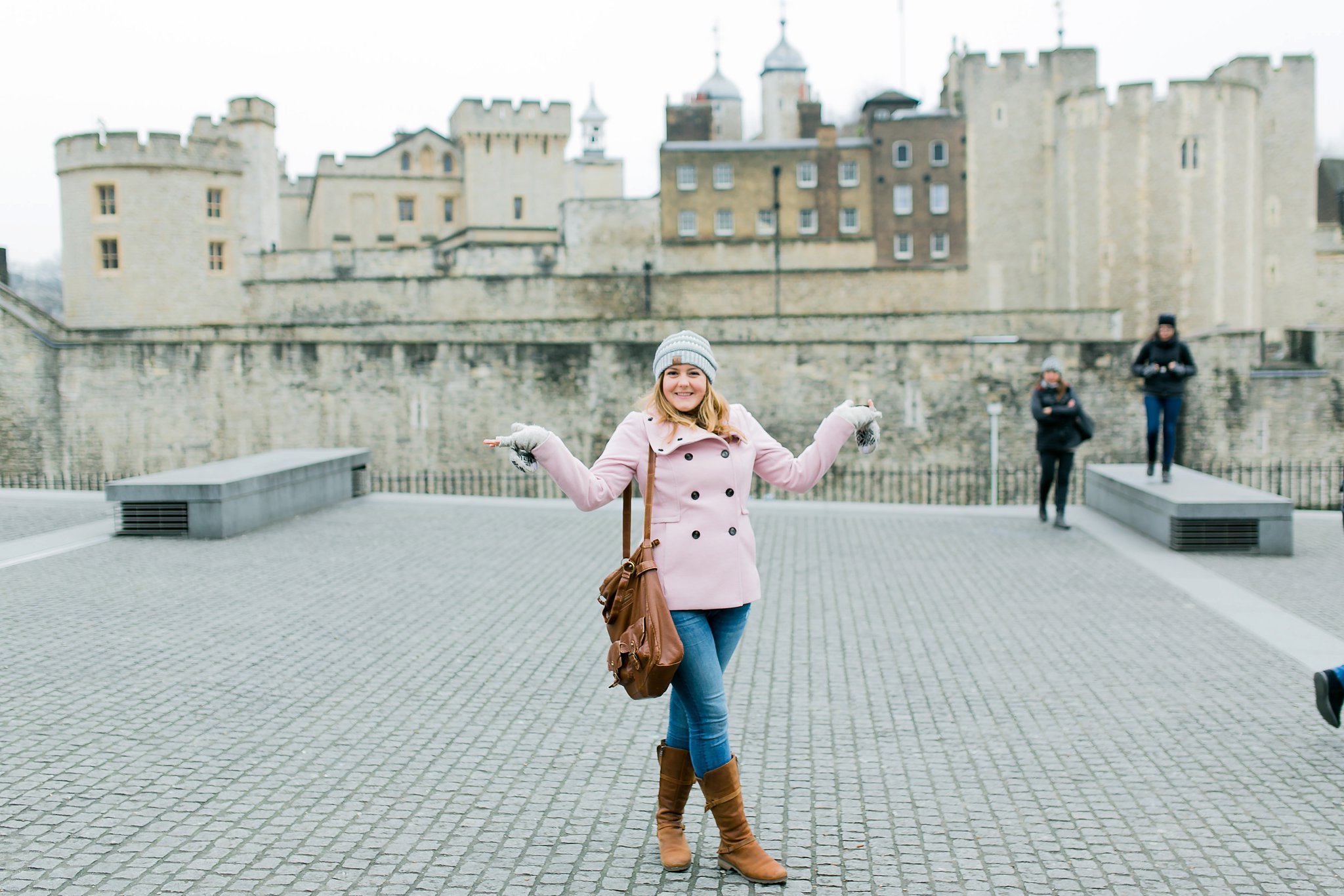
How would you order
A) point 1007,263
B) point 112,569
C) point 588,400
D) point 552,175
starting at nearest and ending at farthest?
point 112,569, point 588,400, point 1007,263, point 552,175

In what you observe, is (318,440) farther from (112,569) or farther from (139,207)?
(112,569)

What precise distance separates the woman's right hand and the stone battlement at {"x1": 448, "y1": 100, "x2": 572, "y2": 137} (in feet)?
176

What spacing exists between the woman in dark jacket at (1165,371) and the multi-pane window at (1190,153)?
32.5 metres

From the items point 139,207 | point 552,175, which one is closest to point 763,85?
point 552,175

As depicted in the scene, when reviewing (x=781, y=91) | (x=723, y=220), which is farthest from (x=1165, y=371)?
(x=781, y=91)

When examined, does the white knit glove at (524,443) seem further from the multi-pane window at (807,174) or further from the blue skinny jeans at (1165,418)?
the multi-pane window at (807,174)

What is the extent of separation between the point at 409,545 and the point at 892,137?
39802mm

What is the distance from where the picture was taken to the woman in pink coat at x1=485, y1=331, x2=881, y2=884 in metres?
3.85

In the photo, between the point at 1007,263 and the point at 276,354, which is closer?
the point at 276,354

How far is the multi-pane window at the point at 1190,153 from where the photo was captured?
40.1m

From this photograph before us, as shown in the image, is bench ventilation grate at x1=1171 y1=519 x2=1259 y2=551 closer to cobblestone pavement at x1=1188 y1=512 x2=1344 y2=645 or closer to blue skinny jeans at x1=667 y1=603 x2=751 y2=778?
cobblestone pavement at x1=1188 y1=512 x2=1344 y2=645

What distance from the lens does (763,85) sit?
245ft

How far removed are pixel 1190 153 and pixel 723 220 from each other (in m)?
16.9

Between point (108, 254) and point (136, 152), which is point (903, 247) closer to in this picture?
point (136, 152)
